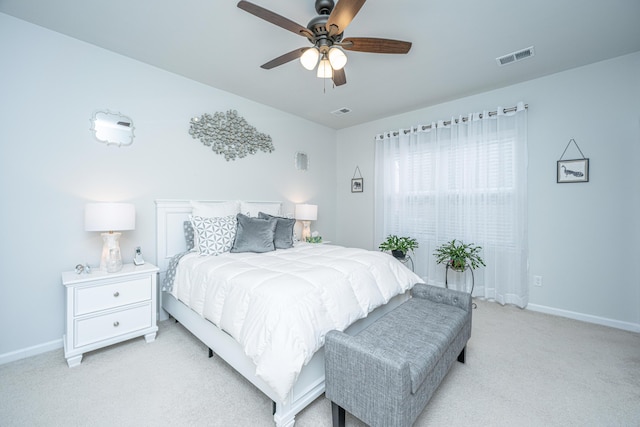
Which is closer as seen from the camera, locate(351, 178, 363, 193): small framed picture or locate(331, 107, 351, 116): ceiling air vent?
locate(331, 107, 351, 116): ceiling air vent

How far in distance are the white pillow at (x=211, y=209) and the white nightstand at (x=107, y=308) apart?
2.42 feet

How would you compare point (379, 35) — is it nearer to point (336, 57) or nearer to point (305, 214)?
point (336, 57)

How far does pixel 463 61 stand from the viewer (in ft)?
8.94

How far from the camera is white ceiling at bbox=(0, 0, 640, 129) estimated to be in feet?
6.56

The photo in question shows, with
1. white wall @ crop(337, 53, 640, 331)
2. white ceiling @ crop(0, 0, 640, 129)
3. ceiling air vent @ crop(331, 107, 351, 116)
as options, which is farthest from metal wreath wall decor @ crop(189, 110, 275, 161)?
white wall @ crop(337, 53, 640, 331)

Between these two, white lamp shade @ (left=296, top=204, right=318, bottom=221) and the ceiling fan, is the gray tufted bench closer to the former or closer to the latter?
the ceiling fan

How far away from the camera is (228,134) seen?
346cm

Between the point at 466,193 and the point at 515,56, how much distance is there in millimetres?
1593

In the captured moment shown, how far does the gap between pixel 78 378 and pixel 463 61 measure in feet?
14.2

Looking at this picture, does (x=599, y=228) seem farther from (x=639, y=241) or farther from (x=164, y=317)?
(x=164, y=317)

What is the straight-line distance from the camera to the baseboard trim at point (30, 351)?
2094 millimetres

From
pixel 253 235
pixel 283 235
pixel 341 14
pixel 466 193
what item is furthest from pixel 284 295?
pixel 466 193

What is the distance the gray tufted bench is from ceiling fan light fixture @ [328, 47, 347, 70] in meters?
1.80

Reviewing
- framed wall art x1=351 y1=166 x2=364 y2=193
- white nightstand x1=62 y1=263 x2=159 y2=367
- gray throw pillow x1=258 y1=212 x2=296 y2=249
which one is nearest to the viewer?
white nightstand x1=62 y1=263 x2=159 y2=367
